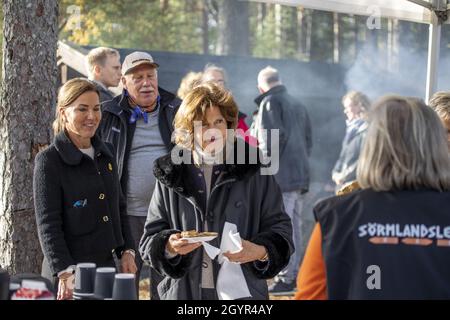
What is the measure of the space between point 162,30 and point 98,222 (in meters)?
24.6

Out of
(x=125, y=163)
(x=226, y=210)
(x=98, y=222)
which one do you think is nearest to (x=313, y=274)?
(x=226, y=210)

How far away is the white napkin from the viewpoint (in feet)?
10.8

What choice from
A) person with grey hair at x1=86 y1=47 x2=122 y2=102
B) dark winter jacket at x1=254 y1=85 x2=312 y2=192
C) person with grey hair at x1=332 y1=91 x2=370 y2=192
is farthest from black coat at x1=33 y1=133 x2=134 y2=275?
person with grey hair at x1=332 y1=91 x2=370 y2=192

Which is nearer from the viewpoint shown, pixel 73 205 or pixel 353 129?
pixel 73 205

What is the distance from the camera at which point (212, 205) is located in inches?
136

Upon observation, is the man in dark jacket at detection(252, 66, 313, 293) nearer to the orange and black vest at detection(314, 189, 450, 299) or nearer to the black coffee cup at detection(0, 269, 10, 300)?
the black coffee cup at detection(0, 269, 10, 300)

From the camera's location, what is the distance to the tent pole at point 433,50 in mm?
5367

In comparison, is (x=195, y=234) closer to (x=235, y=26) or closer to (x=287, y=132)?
(x=287, y=132)

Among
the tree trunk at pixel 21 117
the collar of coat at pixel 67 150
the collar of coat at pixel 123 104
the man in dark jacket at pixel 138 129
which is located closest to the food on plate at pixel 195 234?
the collar of coat at pixel 67 150

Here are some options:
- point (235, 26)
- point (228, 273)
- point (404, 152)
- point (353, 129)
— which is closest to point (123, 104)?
point (228, 273)

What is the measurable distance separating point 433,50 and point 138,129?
86.1 inches

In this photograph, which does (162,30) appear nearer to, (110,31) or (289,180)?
→ (110,31)

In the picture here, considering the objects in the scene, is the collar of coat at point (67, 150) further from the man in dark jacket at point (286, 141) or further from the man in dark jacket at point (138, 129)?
the man in dark jacket at point (286, 141)
